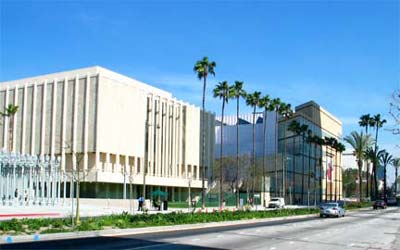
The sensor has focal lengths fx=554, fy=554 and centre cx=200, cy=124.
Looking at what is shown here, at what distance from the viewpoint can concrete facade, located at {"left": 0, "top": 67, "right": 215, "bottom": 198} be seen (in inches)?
3076

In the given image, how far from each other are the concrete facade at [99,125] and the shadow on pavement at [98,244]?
5169 centimetres

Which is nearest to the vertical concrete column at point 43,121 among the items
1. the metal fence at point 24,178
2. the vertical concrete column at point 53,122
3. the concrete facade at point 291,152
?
the vertical concrete column at point 53,122

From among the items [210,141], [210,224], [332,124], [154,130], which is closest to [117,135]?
[154,130]

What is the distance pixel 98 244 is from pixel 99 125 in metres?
59.3

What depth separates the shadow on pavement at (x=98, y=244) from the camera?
701 inches

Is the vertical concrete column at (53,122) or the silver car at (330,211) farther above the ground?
the vertical concrete column at (53,122)

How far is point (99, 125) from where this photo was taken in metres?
77.2

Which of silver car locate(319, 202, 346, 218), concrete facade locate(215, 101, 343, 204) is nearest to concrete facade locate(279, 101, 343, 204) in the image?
concrete facade locate(215, 101, 343, 204)

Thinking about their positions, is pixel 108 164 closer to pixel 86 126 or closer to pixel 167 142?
pixel 86 126

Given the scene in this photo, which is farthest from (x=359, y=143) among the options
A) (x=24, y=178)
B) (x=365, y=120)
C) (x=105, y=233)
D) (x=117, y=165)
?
(x=105, y=233)

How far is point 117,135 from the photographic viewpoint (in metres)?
81.1

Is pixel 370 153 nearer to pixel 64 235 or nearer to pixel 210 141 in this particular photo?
pixel 210 141

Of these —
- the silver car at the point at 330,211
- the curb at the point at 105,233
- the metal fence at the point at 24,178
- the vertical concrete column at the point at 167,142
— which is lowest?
the silver car at the point at 330,211

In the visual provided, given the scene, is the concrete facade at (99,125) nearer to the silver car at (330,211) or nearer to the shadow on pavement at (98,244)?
the silver car at (330,211)
